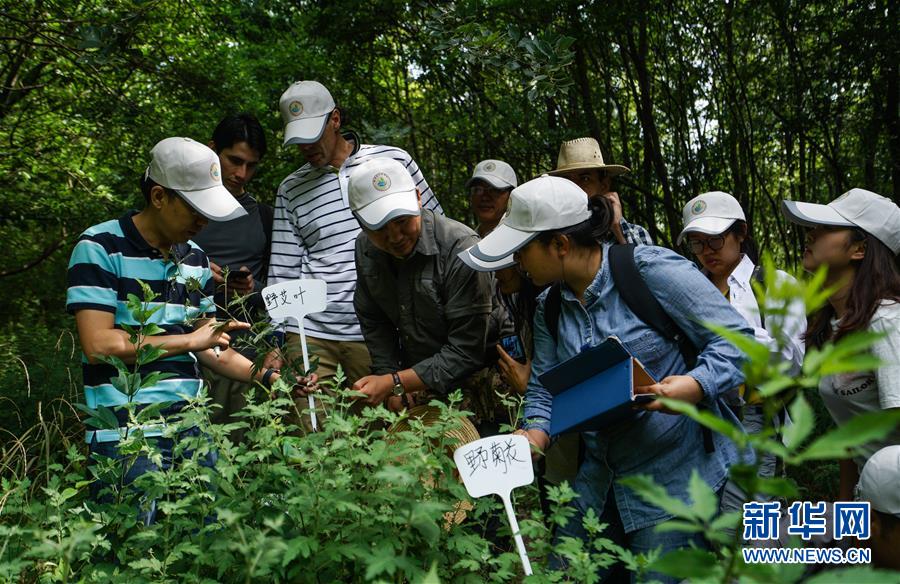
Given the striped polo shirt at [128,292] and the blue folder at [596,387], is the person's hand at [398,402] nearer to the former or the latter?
the striped polo shirt at [128,292]

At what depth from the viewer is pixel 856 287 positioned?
2.50 meters

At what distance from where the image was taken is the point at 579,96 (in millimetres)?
7414

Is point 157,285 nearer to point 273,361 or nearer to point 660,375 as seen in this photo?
point 273,361

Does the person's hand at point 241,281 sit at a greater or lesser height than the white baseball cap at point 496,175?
lesser

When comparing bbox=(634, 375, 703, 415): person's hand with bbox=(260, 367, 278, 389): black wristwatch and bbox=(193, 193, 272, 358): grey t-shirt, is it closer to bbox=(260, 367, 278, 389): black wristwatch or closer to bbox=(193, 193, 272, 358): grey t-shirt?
bbox=(260, 367, 278, 389): black wristwatch

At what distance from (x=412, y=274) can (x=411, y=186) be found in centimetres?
37

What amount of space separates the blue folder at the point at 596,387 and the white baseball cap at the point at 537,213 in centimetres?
46

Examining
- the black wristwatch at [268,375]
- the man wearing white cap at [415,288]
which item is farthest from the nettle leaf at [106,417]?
the man wearing white cap at [415,288]

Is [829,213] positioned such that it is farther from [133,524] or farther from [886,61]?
[886,61]

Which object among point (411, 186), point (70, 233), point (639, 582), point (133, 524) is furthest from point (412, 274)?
point (70, 233)

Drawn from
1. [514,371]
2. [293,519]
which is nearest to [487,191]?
[514,371]

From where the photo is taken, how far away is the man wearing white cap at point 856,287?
2412mm

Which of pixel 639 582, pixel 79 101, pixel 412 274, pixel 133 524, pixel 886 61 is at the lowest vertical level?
pixel 639 582

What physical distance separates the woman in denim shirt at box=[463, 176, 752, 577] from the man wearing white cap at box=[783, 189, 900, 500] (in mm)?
537
